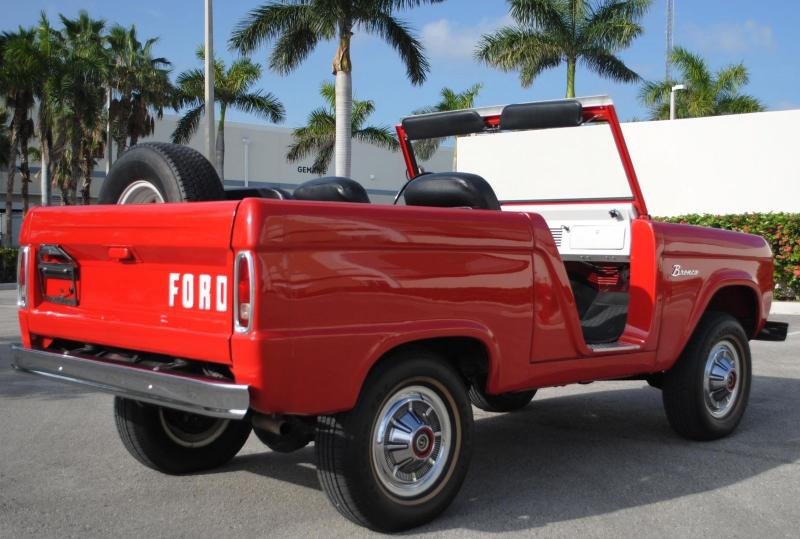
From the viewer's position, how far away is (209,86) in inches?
757

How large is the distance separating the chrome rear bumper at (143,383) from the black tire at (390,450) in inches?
20.0

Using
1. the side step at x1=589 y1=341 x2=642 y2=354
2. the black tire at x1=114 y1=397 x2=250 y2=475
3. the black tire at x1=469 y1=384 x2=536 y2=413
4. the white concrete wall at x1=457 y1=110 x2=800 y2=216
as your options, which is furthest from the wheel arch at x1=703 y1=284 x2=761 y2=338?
the white concrete wall at x1=457 y1=110 x2=800 y2=216

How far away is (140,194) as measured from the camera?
4.48 metres

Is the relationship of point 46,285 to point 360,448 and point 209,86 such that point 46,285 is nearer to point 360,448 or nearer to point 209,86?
point 360,448

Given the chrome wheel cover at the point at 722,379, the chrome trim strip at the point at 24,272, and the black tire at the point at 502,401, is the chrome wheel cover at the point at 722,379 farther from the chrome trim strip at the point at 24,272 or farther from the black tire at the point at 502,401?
the chrome trim strip at the point at 24,272

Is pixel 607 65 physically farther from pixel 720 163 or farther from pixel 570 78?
pixel 720 163

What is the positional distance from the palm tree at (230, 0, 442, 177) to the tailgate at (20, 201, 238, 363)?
17.0 m

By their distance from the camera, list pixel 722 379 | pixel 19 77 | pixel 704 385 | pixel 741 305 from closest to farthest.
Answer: pixel 704 385 → pixel 722 379 → pixel 741 305 → pixel 19 77

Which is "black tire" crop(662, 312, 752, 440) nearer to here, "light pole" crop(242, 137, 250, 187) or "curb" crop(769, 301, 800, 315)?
"curb" crop(769, 301, 800, 315)

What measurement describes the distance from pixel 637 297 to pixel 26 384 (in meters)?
5.17

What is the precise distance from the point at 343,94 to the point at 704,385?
1698cm

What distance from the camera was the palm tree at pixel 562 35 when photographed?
2844 centimetres

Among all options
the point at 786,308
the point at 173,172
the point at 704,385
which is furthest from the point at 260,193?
the point at 786,308

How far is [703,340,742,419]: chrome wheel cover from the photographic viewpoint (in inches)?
222
